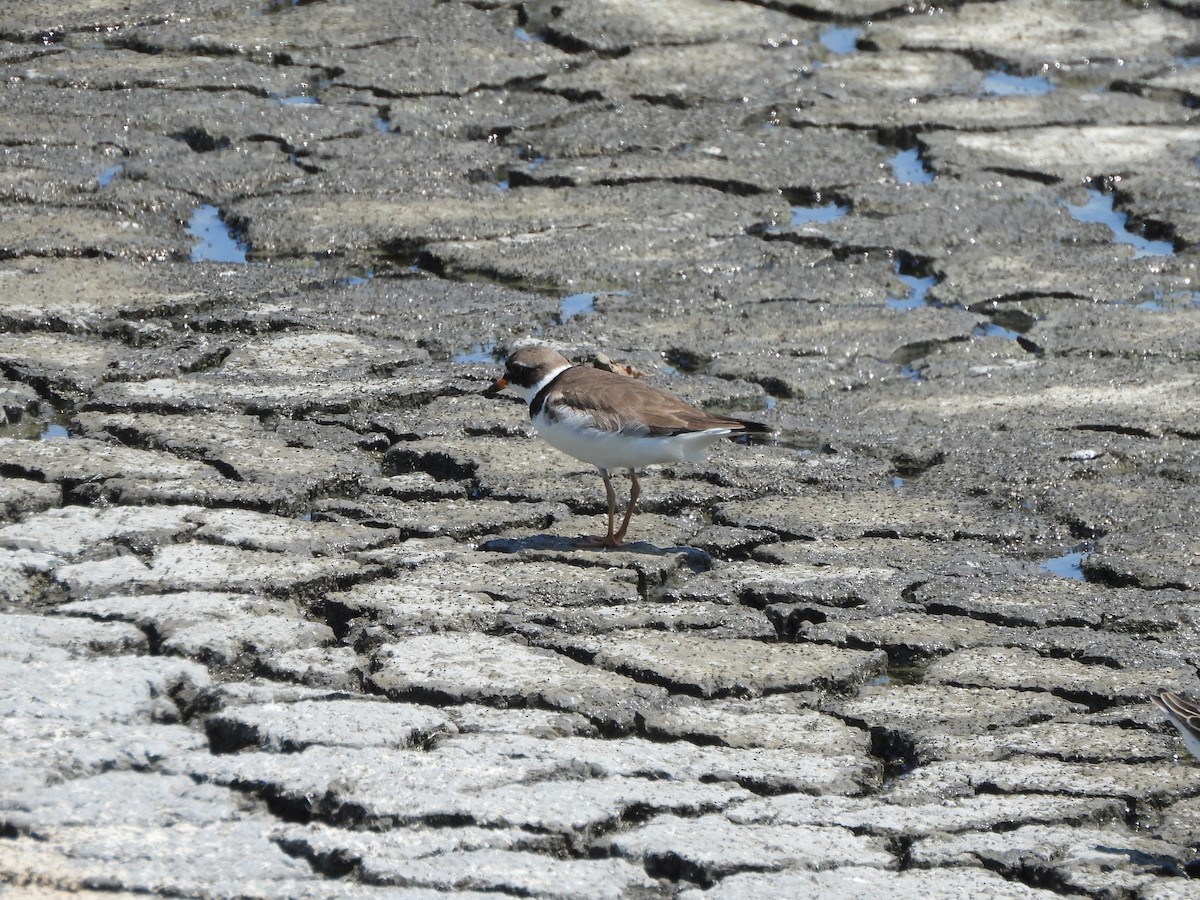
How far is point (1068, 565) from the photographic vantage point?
16.5 feet

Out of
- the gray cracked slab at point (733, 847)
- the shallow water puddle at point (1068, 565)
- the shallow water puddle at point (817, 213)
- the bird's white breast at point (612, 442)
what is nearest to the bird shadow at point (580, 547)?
the bird's white breast at point (612, 442)

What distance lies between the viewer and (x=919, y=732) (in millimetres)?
3975

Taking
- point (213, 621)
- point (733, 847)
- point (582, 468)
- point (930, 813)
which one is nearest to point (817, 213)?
point (582, 468)

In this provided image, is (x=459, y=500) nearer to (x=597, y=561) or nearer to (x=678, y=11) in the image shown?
(x=597, y=561)

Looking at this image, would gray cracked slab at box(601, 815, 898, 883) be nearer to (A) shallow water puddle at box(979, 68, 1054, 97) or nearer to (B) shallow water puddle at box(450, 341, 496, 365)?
(B) shallow water puddle at box(450, 341, 496, 365)

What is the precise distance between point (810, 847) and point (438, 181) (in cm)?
483

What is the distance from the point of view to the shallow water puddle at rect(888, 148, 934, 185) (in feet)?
26.4

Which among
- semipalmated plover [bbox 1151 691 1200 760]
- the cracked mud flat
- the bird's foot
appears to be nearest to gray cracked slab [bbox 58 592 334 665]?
the cracked mud flat

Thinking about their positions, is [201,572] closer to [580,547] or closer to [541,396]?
[580,547]

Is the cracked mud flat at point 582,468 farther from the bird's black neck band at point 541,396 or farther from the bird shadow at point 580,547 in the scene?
the bird's black neck band at point 541,396

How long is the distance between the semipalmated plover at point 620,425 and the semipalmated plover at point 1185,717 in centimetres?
145

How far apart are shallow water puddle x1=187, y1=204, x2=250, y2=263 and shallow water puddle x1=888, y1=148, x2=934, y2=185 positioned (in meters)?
3.09

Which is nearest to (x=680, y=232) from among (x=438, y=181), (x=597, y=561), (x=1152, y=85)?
(x=438, y=181)

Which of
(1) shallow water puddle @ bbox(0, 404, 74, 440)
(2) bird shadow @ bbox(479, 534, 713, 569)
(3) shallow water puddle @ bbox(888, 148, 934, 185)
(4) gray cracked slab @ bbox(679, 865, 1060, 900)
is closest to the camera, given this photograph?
(4) gray cracked slab @ bbox(679, 865, 1060, 900)
